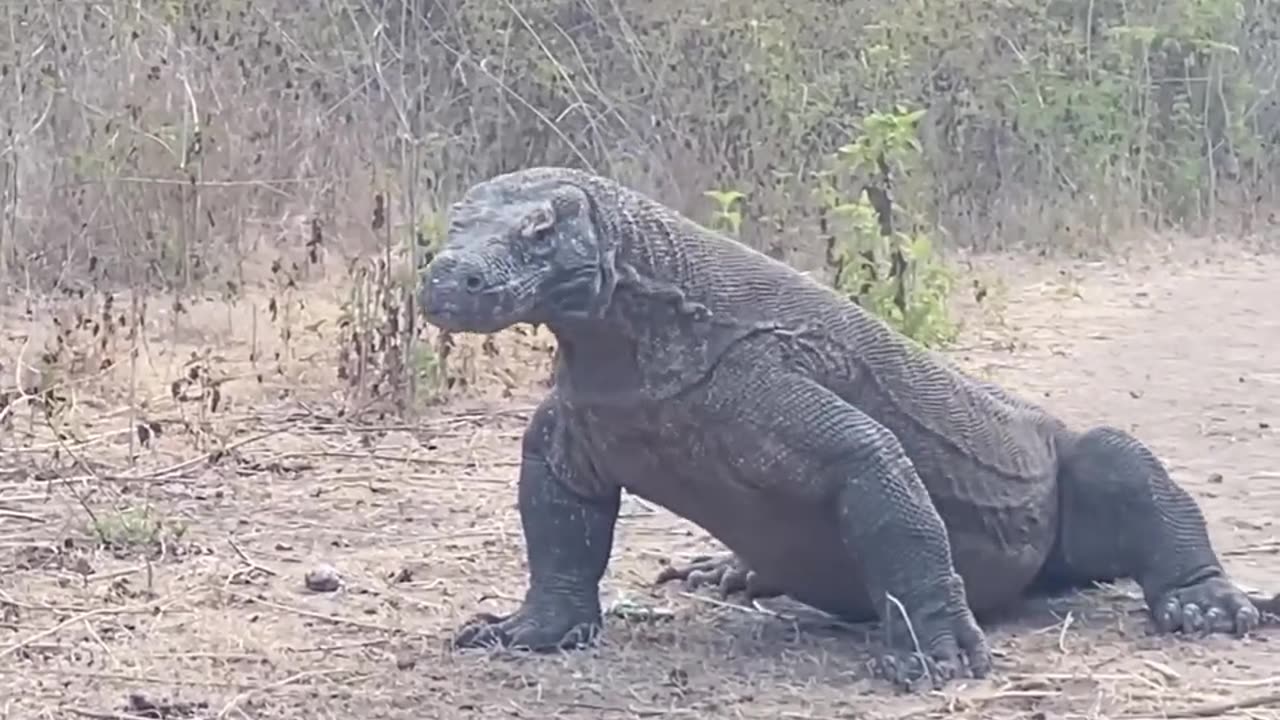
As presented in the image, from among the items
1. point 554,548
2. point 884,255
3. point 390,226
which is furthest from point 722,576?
point 884,255

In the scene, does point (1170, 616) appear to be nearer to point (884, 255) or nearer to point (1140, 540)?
point (1140, 540)

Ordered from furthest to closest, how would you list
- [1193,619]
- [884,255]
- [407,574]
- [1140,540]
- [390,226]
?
[884,255] < [390,226] < [407,574] < [1140,540] < [1193,619]

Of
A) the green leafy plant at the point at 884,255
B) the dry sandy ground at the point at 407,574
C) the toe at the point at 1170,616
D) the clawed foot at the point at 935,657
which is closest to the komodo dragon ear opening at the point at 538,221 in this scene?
the dry sandy ground at the point at 407,574

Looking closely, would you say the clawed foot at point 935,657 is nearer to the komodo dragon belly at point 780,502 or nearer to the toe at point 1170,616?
the komodo dragon belly at point 780,502

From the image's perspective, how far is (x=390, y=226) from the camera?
8594 mm

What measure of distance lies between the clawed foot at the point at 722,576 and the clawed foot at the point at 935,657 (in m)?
0.63

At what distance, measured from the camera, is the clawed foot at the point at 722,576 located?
5430 mm

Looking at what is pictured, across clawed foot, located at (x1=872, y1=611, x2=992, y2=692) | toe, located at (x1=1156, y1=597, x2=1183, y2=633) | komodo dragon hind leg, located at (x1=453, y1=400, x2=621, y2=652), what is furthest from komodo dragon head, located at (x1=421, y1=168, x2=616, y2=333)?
toe, located at (x1=1156, y1=597, x2=1183, y2=633)

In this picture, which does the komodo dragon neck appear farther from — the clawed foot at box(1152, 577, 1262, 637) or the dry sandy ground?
the clawed foot at box(1152, 577, 1262, 637)

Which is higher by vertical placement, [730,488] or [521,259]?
[521,259]

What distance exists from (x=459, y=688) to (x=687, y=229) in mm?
1030

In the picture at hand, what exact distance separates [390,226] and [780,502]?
421cm

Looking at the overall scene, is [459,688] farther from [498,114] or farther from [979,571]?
[498,114]

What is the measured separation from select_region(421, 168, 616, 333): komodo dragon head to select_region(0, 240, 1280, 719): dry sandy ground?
841 mm
